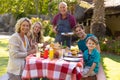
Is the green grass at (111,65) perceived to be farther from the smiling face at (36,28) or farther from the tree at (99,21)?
the smiling face at (36,28)

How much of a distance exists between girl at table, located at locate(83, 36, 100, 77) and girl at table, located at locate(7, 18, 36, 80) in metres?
1.33

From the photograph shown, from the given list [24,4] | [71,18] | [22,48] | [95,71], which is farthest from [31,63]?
[24,4]

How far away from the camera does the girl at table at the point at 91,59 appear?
662cm

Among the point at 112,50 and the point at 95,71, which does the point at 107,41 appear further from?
the point at 95,71

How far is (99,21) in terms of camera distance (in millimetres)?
17578

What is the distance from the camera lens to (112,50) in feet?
52.1

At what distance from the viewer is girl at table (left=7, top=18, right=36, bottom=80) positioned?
615 cm

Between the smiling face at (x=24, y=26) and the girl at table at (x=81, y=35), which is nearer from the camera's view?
the smiling face at (x=24, y=26)

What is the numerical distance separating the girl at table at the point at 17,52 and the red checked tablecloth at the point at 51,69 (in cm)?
29

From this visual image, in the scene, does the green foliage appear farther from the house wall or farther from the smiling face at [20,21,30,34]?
the smiling face at [20,21,30,34]

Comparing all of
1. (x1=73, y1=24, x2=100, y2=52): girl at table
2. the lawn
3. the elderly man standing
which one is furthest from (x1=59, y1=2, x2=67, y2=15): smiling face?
the lawn

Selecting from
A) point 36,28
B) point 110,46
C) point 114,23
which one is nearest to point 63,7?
point 36,28

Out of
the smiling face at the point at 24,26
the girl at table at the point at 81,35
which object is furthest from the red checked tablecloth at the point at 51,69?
the girl at table at the point at 81,35

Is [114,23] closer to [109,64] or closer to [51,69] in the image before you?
[109,64]
